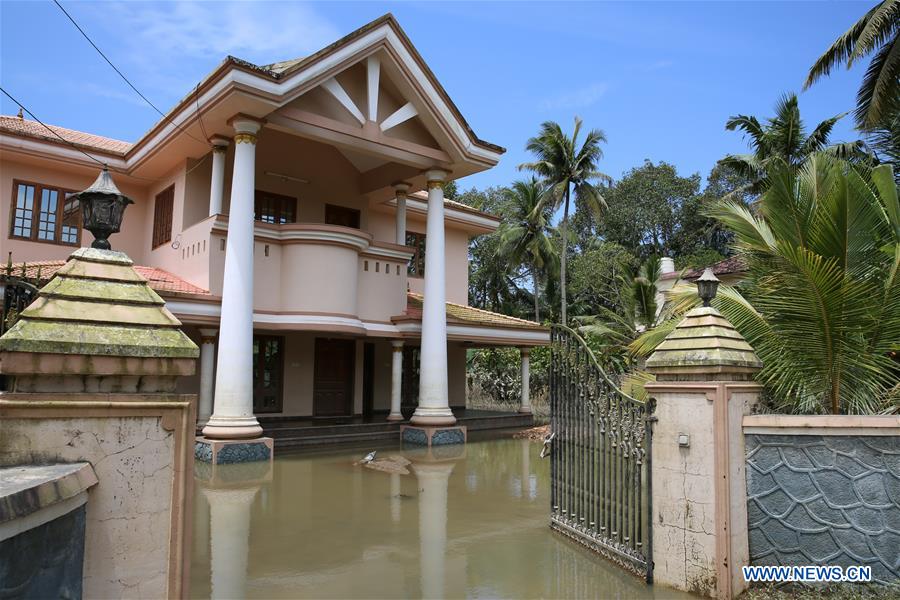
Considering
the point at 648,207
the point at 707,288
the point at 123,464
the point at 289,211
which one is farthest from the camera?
the point at 648,207

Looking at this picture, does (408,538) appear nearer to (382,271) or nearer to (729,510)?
(729,510)

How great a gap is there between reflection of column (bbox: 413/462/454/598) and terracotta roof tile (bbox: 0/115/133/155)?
11.1 m

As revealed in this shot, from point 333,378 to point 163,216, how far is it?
606 cm

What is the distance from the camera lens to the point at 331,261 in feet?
49.3

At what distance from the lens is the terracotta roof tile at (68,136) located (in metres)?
15.7

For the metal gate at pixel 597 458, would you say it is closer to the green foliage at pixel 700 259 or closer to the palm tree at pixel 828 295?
the palm tree at pixel 828 295

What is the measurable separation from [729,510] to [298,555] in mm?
4031

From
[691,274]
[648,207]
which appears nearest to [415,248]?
[691,274]

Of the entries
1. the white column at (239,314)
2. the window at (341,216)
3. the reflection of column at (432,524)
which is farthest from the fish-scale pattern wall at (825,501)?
the window at (341,216)

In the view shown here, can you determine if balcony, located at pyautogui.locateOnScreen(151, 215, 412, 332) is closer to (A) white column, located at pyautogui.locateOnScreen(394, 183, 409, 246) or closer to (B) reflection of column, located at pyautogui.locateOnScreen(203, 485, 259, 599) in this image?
(A) white column, located at pyautogui.locateOnScreen(394, 183, 409, 246)

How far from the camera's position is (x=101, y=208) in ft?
11.3

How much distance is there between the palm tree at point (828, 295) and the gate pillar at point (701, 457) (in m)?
0.73

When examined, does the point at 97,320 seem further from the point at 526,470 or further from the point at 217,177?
the point at 217,177

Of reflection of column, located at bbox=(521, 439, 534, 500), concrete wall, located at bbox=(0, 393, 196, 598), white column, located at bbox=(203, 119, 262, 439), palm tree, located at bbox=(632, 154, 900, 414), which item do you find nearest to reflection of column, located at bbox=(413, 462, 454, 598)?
reflection of column, located at bbox=(521, 439, 534, 500)
